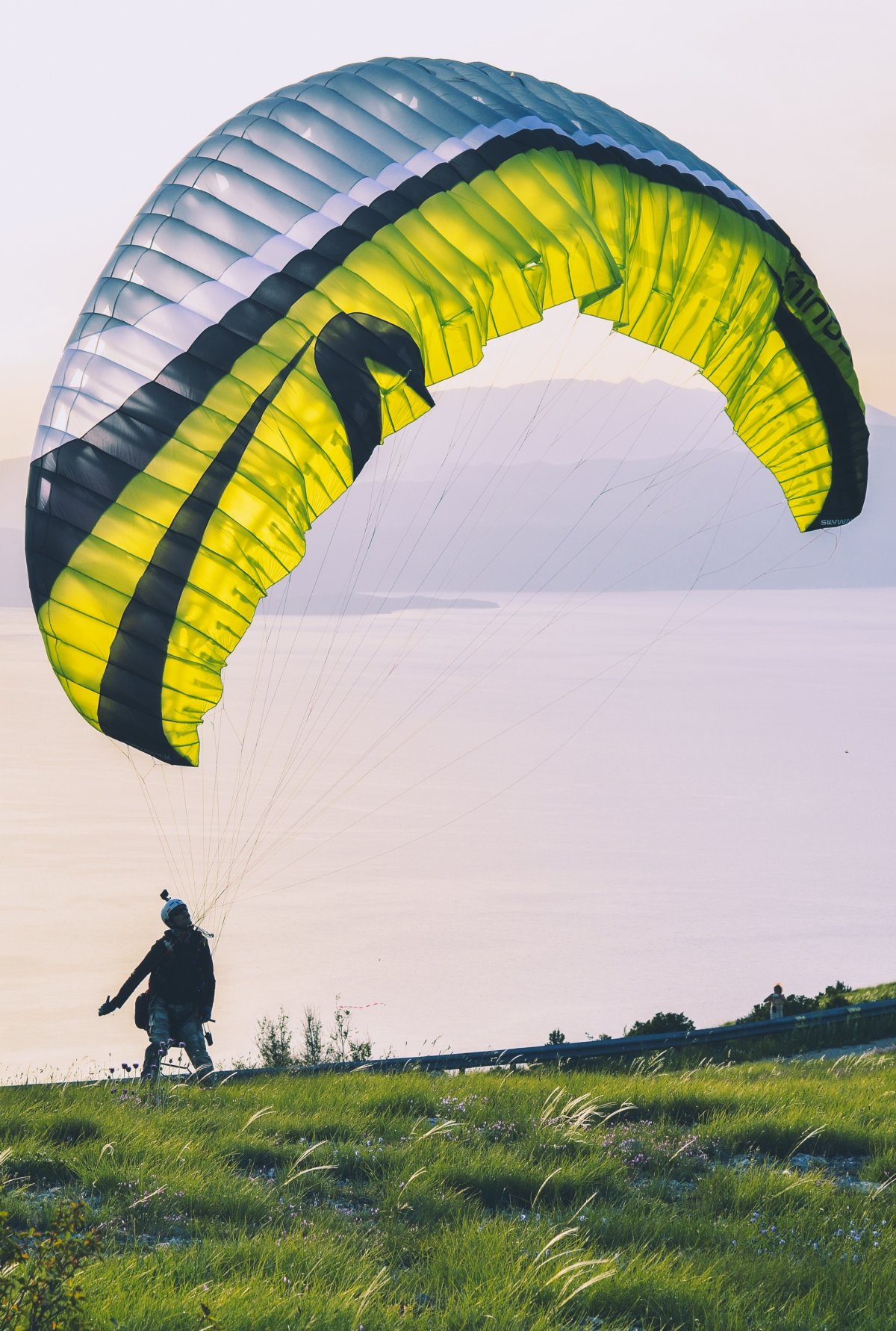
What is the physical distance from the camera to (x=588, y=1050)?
954 cm

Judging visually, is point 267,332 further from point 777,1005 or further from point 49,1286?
point 777,1005

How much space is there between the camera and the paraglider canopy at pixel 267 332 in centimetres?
605

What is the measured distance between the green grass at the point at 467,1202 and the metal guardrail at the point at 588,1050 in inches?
60.4

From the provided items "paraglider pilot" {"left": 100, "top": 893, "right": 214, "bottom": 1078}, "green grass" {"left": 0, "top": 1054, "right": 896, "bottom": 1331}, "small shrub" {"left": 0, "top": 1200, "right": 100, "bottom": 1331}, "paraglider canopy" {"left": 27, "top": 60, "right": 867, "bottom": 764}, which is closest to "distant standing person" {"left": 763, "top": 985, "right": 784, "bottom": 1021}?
"green grass" {"left": 0, "top": 1054, "right": 896, "bottom": 1331}

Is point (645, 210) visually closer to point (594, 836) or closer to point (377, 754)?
point (594, 836)

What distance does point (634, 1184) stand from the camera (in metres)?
4.59

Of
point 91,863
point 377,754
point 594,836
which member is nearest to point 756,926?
point 594,836

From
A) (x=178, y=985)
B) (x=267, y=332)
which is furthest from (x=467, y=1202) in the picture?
(x=267, y=332)

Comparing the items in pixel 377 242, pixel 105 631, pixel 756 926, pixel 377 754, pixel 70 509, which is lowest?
pixel 756 926

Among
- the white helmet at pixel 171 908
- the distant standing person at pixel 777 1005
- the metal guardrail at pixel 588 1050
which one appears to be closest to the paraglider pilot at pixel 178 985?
the white helmet at pixel 171 908

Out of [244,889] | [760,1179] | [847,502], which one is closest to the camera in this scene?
[760,1179]

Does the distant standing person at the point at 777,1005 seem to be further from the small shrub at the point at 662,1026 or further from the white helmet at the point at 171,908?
the white helmet at the point at 171,908

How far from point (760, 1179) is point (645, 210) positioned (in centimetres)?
554

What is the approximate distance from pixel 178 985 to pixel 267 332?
→ 4.18 meters
